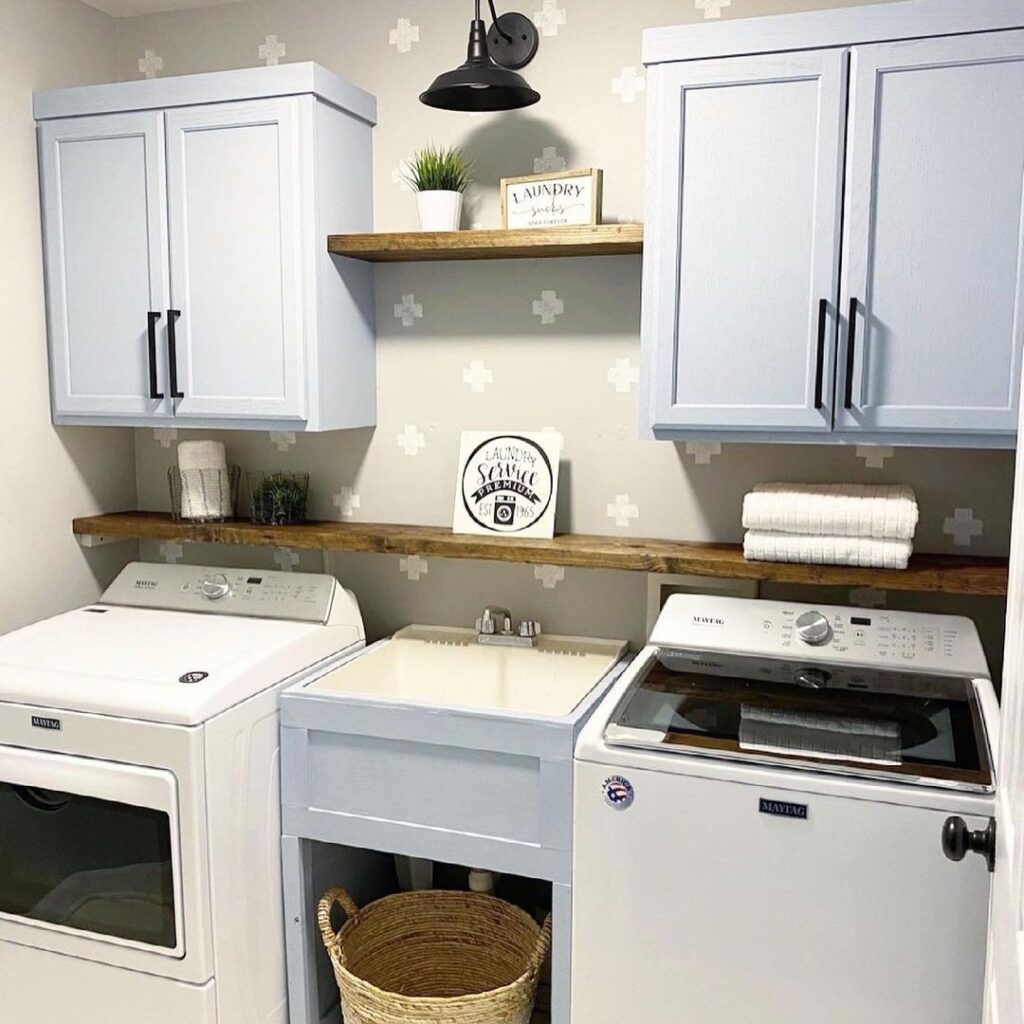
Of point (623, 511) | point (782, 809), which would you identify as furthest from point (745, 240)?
point (782, 809)

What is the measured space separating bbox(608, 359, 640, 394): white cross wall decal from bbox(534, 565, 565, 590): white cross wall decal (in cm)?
45

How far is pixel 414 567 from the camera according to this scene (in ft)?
8.71

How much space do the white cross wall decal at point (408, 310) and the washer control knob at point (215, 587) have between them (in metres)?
0.76

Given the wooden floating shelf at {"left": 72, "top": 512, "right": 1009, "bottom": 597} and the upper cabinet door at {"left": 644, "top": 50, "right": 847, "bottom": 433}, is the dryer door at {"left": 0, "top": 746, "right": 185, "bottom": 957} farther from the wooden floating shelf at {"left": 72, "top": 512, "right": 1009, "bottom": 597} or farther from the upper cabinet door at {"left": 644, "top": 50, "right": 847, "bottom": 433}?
the upper cabinet door at {"left": 644, "top": 50, "right": 847, "bottom": 433}

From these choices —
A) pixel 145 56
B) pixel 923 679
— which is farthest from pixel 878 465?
pixel 145 56

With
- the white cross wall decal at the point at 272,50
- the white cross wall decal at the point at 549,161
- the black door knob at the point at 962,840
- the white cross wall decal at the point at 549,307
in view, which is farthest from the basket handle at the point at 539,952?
the white cross wall decal at the point at 272,50

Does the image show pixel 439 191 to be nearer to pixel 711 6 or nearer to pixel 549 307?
pixel 549 307

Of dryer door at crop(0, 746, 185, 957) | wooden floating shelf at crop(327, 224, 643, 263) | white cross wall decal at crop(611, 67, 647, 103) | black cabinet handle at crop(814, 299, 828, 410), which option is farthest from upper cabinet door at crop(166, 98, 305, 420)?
black cabinet handle at crop(814, 299, 828, 410)

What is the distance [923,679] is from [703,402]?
2.23ft

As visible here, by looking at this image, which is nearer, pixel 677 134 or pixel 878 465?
pixel 677 134

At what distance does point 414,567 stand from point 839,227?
4.24 feet

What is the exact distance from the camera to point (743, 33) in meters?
1.94

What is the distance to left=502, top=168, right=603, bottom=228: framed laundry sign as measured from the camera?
2.24 m

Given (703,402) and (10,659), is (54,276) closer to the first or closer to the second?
(10,659)
